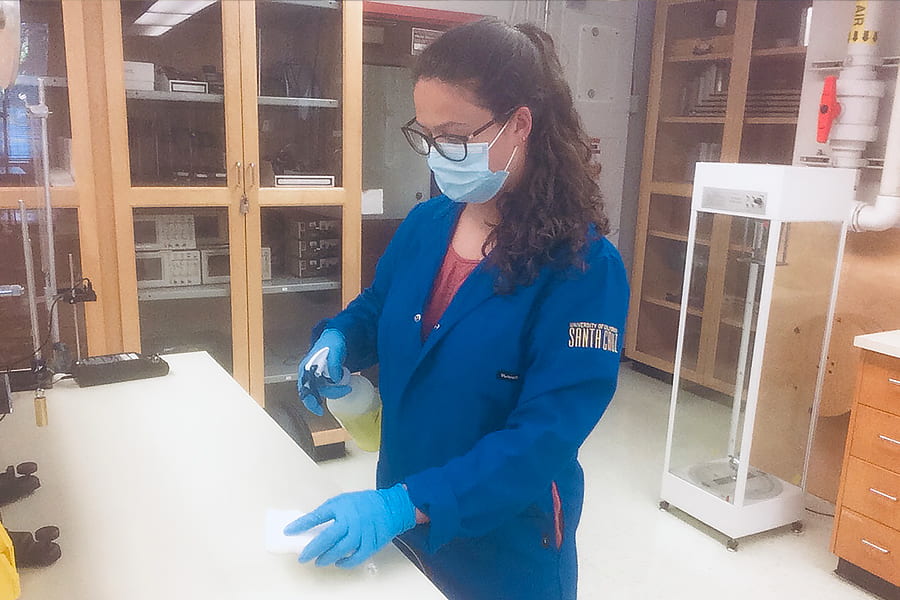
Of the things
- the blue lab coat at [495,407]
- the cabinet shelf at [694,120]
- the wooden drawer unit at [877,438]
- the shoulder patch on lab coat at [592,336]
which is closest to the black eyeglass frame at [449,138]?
the blue lab coat at [495,407]

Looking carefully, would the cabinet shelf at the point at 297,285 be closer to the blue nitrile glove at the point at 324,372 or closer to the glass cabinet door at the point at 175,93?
the glass cabinet door at the point at 175,93

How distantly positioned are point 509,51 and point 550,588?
773 mm

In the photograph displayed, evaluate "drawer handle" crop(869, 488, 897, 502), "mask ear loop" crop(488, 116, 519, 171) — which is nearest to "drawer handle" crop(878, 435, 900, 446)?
"drawer handle" crop(869, 488, 897, 502)

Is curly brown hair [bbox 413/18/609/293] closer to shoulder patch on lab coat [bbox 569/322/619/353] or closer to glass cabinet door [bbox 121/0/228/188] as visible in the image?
shoulder patch on lab coat [bbox 569/322/619/353]

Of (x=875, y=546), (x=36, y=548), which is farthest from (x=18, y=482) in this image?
(x=875, y=546)

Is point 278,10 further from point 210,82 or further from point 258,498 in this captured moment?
point 258,498

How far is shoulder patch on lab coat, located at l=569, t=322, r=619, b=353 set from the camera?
878 millimetres

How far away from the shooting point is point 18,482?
0.94 meters

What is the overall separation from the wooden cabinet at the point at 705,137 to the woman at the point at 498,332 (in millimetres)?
1642

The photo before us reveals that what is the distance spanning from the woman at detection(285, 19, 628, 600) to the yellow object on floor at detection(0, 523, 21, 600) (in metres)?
0.29

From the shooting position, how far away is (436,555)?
103 cm

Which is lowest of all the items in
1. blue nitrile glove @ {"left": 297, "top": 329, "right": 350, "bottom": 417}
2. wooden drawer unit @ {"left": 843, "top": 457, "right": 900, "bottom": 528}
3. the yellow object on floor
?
wooden drawer unit @ {"left": 843, "top": 457, "right": 900, "bottom": 528}

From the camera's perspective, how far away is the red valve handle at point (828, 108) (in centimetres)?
214

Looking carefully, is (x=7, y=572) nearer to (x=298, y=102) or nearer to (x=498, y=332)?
(x=498, y=332)
